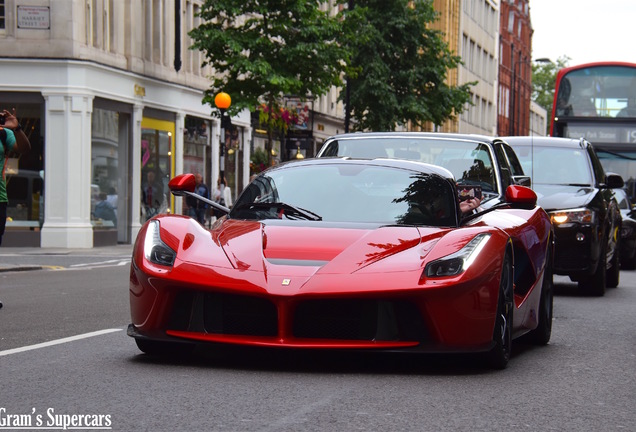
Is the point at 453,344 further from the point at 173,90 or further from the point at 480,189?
the point at 173,90

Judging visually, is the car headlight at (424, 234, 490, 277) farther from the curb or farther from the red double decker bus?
the red double decker bus

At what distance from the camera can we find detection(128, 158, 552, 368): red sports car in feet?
22.1

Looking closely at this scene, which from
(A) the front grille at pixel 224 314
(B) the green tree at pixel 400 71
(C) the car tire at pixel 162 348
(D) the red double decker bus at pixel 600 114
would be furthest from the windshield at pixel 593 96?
(A) the front grille at pixel 224 314

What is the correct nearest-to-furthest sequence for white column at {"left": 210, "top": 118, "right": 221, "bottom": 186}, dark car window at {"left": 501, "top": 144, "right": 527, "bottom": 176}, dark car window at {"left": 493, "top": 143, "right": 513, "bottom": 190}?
dark car window at {"left": 493, "top": 143, "right": 513, "bottom": 190}
dark car window at {"left": 501, "top": 144, "right": 527, "bottom": 176}
white column at {"left": 210, "top": 118, "right": 221, "bottom": 186}

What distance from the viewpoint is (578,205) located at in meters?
14.7

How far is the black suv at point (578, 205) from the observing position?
47.6 ft

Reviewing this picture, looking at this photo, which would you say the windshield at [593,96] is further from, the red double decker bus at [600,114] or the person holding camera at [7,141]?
the person holding camera at [7,141]

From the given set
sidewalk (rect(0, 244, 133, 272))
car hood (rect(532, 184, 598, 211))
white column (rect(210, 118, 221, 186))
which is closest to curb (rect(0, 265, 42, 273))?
sidewalk (rect(0, 244, 133, 272))

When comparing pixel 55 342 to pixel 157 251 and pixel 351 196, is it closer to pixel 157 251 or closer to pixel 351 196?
pixel 157 251

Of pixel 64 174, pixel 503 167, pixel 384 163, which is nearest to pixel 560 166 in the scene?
pixel 503 167

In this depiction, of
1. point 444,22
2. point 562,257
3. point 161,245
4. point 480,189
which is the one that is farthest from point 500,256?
point 444,22

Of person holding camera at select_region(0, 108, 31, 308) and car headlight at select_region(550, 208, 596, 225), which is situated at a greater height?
person holding camera at select_region(0, 108, 31, 308)

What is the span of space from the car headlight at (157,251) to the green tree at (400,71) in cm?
4352

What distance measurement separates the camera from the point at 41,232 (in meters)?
30.8
